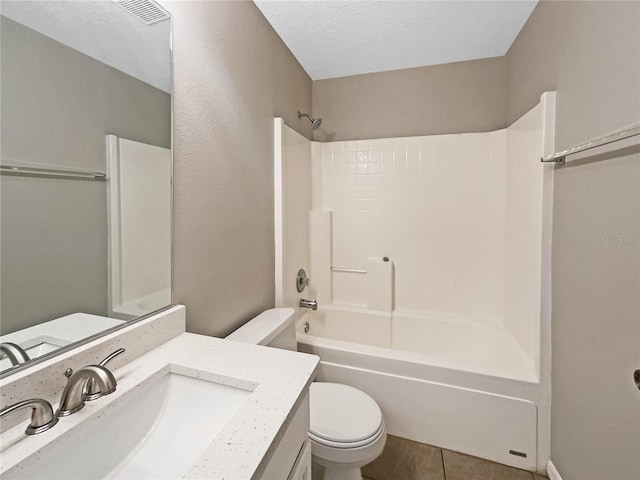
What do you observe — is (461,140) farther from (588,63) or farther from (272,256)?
(272,256)

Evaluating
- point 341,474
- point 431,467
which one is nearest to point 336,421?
point 341,474

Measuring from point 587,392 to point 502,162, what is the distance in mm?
1569

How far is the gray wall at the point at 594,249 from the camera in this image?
94 cm

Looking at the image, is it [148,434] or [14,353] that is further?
[148,434]

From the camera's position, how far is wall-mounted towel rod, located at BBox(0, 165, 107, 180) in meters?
0.65

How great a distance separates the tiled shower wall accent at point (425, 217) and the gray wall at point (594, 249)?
78 cm

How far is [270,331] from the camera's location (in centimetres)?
141

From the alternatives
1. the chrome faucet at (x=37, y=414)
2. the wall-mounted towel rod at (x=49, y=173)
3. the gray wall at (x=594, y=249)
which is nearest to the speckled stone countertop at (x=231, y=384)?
the chrome faucet at (x=37, y=414)

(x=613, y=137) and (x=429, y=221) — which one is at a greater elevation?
(x=613, y=137)

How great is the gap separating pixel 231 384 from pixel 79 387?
33cm

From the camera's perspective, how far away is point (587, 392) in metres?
1.17

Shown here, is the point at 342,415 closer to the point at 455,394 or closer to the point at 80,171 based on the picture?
the point at 455,394

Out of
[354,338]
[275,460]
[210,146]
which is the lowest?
[354,338]

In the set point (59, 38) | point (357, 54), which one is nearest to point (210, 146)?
point (59, 38)
